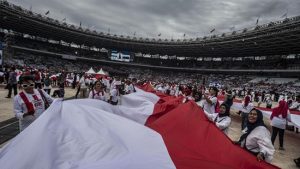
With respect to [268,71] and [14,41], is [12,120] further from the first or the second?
[14,41]

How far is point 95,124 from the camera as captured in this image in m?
3.34

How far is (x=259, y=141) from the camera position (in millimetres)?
4406

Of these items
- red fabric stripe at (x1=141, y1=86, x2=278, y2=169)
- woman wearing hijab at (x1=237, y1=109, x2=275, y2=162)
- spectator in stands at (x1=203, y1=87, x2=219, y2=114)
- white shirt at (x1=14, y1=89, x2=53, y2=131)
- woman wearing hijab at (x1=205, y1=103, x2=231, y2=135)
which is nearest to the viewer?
red fabric stripe at (x1=141, y1=86, x2=278, y2=169)

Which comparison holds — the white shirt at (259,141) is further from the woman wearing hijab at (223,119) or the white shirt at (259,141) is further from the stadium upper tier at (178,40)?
the stadium upper tier at (178,40)

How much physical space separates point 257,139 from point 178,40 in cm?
6765

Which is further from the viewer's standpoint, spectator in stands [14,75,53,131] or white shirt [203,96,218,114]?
white shirt [203,96,218,114]

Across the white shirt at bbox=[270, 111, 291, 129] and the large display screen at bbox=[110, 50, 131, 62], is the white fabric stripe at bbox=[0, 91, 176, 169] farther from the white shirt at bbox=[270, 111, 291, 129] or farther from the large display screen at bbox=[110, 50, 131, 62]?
the large display screen at bbox=[110, 50, 131, 62]

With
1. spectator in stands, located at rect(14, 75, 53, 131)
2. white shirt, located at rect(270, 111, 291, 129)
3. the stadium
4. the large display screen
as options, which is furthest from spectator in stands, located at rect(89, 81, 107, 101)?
the large display screen

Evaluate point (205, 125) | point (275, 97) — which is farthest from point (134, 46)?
point (205, 125)

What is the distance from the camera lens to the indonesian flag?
2715 millimetres

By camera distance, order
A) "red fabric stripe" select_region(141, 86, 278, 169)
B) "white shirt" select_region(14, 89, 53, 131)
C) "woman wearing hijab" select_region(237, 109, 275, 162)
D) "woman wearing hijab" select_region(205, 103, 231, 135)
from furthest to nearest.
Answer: "woman wearing hijab" select_region(205, 103, 231, 135), "white shirt" select_region(14, 89, 53, 131), "woman wearing hijab" select_region(237, 109, 275, 162), "red fabric stripe" select_region(141, 86, 278, 169)

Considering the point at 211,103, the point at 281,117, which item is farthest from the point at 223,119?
the point at 281,117

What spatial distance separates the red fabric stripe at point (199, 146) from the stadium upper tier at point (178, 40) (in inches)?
1605

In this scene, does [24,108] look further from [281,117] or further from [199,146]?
[281,117]
